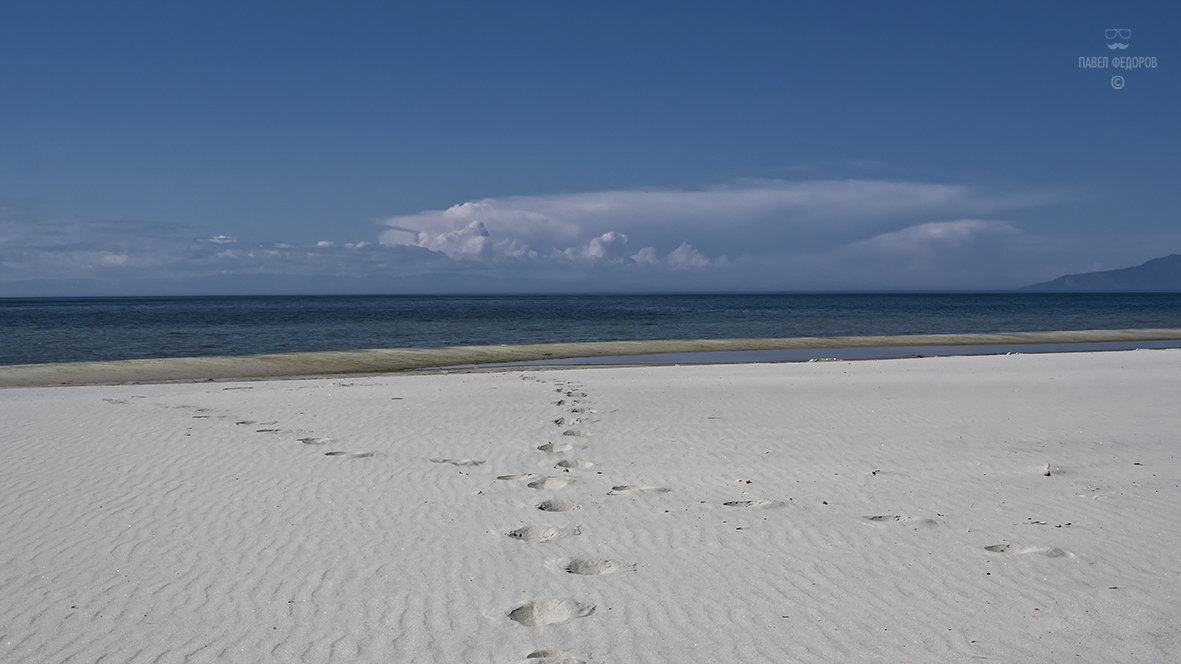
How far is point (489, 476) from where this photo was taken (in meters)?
8.48

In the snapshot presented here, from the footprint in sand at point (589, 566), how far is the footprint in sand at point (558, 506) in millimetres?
1335

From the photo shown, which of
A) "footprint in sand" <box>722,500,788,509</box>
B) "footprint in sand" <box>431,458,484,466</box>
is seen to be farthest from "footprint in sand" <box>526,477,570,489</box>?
"footprint in sand" <box>722,500,788,509</box>

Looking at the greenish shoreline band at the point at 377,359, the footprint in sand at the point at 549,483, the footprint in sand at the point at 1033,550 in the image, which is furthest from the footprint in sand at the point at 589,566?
the greenish shoreline band at the point at 377,359

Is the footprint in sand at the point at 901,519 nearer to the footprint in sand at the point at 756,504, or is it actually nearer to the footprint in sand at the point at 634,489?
the footprint in sand at the point at 756,504

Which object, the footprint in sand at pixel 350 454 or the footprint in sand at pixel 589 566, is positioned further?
the footprint in sand at pixel 350 454

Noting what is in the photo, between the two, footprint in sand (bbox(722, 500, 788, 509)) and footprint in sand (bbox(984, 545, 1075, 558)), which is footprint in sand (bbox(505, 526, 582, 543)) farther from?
footprint in sand (bbox(984, 545, 1075, 558))

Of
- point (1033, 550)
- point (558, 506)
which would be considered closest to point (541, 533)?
point (558, 506)

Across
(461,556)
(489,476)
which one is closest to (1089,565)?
(461,556)

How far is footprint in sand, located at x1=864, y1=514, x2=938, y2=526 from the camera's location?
21.6 feet

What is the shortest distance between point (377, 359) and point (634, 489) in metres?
22.0

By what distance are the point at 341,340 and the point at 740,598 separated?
36.2 metres

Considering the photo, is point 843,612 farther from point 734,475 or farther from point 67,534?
point 67,534

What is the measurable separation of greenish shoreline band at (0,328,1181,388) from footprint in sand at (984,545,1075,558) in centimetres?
2102

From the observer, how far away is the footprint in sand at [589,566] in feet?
18.3
